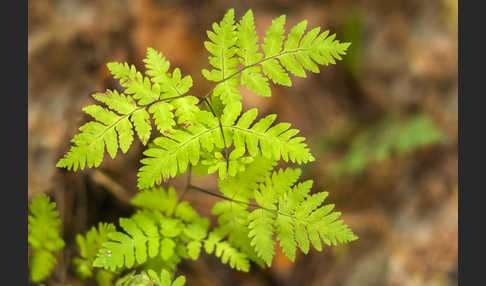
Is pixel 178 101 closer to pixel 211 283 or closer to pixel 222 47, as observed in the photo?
pixel 222 47

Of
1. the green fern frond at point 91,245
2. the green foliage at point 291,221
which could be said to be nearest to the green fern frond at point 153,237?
the green fern frond at point 91,245

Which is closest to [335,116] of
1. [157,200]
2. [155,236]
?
[157,200]

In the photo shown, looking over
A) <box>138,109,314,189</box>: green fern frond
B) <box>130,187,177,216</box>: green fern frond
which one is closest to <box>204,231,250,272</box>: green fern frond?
<box>130,187,177,216</box>: green fern frond

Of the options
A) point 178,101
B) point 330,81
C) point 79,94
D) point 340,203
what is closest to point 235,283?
point 340,203

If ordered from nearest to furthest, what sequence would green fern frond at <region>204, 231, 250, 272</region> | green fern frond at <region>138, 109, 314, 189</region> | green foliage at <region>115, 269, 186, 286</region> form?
green fern frond at <region>138, 109, 314, 189</region>
green foliage at <region>115, 269, 186, 286</region>
green fern frond at <region>204, 231, 250, 272</region>

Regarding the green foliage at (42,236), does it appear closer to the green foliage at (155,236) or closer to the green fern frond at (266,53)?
the green foliage at (155,236)

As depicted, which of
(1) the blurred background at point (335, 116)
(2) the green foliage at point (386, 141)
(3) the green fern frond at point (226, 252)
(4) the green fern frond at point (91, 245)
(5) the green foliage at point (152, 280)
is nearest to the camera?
(5) the green foliage at point (152, 280)

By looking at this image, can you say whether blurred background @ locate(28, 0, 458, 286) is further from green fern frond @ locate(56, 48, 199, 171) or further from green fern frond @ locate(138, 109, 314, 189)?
green fern frond @ locate(138, 109, 314, 189)
